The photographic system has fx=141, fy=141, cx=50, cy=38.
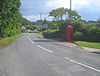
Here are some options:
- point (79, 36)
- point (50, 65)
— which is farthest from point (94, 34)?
point (50, 65)

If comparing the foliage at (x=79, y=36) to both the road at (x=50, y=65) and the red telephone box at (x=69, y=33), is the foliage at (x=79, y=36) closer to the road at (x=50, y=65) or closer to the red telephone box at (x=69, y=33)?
the red telephone box at (x=69, y=33)

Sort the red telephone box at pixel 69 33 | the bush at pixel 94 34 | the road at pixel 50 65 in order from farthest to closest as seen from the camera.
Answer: the red telephone box at pixel 69 33 → the bush at pixel 94 34 → the road at pixel 50 65

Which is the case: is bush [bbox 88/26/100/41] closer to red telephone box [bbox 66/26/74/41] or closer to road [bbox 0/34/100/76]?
red telephone box [bbox 66/26/74/41]

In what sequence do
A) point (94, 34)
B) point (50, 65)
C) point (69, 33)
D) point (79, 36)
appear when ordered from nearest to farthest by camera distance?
1. point (50, 65)
2. point (94, 34)
3. point (79, 36)
4. point (69, 33)

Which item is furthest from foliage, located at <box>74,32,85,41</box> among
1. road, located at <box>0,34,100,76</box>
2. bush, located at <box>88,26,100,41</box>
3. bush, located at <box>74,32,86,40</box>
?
road, located at <box>0,34,100,76</box>

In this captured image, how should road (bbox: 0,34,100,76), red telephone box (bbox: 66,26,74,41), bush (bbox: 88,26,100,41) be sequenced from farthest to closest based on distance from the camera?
red telephone box (bbox: 66,26,74,41)
bush (bbox: 88,26,100,41)
road (bbox: 0,34,100,76)

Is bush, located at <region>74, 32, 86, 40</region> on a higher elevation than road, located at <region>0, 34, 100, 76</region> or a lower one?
higher

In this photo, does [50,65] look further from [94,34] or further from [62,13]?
[62,13]

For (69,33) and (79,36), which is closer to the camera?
(79,36)

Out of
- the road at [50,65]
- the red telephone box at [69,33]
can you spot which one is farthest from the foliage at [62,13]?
the road at [50,65]

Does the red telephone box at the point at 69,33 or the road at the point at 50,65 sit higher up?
the red telephone box at the point at 69,33

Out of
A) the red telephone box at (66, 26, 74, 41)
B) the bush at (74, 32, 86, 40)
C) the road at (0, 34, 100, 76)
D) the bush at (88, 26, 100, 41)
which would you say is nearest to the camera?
the road at (0, 34, 100, 76)

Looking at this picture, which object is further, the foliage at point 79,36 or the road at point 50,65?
the foliage at point 79,36

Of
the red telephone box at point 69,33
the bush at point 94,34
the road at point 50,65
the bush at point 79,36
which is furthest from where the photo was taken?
the red telephone box at point 69,33
